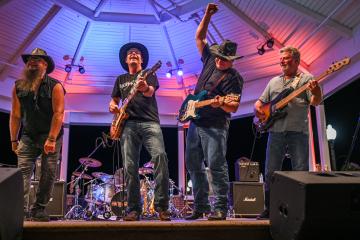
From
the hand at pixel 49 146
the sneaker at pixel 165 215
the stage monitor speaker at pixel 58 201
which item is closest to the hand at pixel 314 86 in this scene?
the sneaker at pixel 165 215

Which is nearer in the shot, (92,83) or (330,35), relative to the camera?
(330,35)

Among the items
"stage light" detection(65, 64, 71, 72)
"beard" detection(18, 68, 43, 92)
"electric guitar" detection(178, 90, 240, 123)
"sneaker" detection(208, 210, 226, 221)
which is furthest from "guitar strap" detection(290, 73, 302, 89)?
"stage light" detection(65, 64, 71, 72)

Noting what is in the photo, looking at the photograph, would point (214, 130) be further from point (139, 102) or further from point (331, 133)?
point (331, 133)

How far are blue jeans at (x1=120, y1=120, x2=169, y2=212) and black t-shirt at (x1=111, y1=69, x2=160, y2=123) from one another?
0.24 ft

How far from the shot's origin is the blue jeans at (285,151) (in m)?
4.30

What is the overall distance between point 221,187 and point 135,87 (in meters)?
1.44

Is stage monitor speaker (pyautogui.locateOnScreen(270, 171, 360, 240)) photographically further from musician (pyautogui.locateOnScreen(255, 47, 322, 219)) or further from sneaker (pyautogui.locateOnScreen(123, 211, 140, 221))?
sneaker (pyautogui.locateOnScreen(123, 211, 140, 221))

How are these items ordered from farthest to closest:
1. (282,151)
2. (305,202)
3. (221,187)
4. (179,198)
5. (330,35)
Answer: (179,198) → (330,35) → (282,151) → (221,187) → (305,202)

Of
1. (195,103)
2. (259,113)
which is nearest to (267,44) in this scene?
(259,113)

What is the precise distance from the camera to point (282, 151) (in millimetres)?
4445

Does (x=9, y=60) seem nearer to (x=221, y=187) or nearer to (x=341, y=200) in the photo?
(x=221, y=187)

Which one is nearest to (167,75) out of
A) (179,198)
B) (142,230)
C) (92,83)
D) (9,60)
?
(92,83)

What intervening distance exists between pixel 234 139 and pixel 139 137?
9.98m

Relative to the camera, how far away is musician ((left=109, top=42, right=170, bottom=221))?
4.21 m
